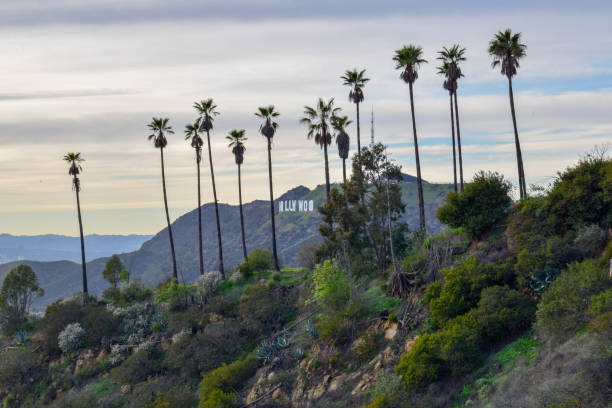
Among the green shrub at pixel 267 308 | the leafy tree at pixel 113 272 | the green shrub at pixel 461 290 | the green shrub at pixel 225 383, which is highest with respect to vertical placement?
the green shrub at pixel 461 290

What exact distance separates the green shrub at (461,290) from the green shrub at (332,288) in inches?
310

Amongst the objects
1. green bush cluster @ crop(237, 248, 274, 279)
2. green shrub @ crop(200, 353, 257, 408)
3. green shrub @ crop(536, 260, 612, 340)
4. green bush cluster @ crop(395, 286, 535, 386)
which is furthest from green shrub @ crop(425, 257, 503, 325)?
green bush cluster @ crop(237, 248, 274, 279)

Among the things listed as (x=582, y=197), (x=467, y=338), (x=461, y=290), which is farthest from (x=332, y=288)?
(x=582, y=197)

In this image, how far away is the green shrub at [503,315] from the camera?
23.0 metres

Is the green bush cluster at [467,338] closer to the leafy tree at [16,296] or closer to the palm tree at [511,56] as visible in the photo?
the palm tree at [511,56]

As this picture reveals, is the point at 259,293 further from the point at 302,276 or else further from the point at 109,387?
the point at 109,387

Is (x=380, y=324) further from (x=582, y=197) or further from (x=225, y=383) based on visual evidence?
(x=582, y=197)

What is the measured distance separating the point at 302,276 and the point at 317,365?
18085 millimetres

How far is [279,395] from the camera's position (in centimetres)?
2906

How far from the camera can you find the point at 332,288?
113 feet

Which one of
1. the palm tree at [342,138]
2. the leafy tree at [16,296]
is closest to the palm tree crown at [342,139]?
the palm tree at [342,138]

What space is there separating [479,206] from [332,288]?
10.8 metres

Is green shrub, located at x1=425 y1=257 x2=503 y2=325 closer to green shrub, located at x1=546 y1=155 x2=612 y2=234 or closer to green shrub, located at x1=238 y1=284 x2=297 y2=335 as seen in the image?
green shrub, located at x1=546 y1=155 x2=612 y2=234

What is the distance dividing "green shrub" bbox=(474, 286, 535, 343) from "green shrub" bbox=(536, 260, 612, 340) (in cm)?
105
